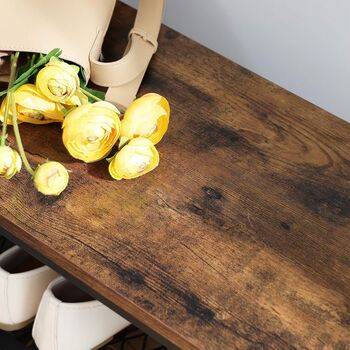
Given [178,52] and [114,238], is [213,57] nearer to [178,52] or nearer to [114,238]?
[178,52]

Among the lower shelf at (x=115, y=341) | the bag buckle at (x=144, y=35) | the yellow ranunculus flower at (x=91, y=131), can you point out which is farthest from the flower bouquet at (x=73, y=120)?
the lower shelf at (x=115, y=341)

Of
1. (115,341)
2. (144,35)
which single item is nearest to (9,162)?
(144,35)

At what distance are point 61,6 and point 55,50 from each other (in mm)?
75

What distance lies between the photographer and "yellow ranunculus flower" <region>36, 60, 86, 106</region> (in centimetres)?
80

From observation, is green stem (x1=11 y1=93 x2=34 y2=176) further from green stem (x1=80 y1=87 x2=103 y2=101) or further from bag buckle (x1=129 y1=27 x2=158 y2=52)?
bag buckle (x1=129 y1=27 x2=158 y2=52)

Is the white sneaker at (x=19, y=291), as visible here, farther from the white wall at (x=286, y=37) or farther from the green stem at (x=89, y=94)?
the white wall at (x=286, y=37)

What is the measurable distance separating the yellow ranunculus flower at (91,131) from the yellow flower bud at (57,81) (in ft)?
0.08

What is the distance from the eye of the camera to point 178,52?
1.00 meters

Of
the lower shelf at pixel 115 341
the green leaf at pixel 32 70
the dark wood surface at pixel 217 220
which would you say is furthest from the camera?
the lower shelf at pixel 115 341

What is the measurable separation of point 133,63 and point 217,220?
24 cm

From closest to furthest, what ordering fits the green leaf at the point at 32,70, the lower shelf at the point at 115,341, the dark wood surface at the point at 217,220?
the dark wood surface at the point at 217,220
the green leaf at the point at 32,70
the lower shelf at the point at 115,341

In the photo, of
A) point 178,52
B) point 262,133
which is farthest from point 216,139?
point 178,52

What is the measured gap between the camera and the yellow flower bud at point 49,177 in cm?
78

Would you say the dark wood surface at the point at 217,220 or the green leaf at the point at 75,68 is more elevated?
the green leaf at the point at 75,68
